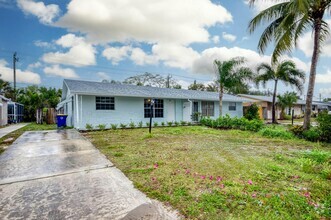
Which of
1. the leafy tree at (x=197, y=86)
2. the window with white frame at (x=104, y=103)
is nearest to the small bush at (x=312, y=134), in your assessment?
the window with white frame at (x=104, y=103)

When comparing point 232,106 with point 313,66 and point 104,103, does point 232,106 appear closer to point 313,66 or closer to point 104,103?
point 313,66

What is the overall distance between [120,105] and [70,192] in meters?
11.2

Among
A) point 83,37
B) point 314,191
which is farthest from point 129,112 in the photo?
point 314,191

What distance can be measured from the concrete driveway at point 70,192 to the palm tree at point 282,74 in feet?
64.9

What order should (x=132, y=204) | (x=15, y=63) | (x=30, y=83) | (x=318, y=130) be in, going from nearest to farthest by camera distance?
(x=132, y=204) → (x=318, y=130) → (x=15, y=63) → (x=30, y=83)

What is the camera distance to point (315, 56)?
9.33 m

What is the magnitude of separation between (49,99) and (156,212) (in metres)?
26.0

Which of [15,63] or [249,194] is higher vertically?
[15,63]

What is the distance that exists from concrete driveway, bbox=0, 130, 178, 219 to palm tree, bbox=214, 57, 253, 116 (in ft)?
48.1

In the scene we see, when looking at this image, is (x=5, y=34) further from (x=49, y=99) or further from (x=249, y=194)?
(x=249, y=194)

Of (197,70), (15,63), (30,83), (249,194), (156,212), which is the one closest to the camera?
(156,212)

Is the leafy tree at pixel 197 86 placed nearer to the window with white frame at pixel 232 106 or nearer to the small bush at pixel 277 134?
the window with white frame at pixel 232 106

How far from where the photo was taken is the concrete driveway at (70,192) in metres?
2.62

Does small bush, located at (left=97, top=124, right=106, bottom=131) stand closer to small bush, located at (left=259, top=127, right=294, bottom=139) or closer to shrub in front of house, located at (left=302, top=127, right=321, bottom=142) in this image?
small bush, located at (left=259, top=127, right=294, bottom=139)
